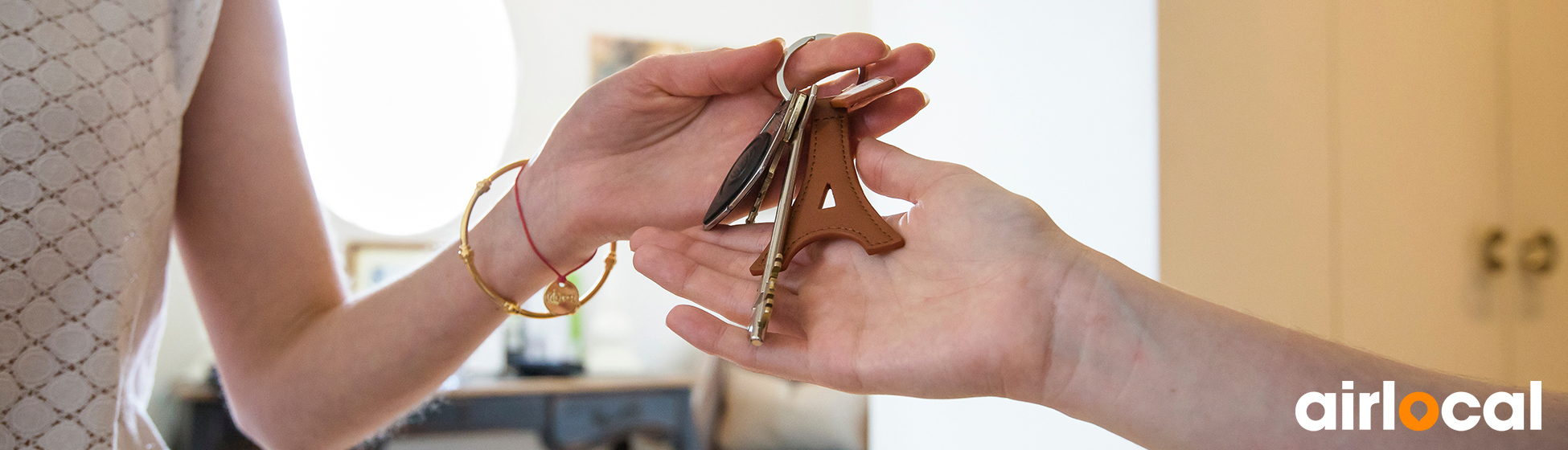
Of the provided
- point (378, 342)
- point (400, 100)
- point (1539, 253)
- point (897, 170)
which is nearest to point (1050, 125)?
point (897, 170)

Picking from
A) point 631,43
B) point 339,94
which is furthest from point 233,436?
point 631,43

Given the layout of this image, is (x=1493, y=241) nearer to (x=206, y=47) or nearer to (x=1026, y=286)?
(x=1026, y=286)

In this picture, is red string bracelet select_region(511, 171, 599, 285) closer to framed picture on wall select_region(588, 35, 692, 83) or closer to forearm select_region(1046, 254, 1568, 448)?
forearm select_region(1046, 254, 1568, 448)

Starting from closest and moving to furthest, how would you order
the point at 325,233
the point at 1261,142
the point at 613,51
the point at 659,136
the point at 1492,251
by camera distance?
the point at 659,136
the point at 325,233
the point at 1261,142
the point at 1492,251
the point at 613,51

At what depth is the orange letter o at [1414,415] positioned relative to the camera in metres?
0.46

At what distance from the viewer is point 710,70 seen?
603 millimetres

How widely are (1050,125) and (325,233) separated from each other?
2.56 ft

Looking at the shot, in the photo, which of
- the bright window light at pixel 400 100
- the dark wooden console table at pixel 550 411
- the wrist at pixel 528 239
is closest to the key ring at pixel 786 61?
the wrist at pixel 528 239

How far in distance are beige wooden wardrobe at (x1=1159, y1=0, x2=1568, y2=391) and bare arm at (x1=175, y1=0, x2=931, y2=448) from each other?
449mm

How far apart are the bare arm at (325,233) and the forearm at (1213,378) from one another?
237 millimetres

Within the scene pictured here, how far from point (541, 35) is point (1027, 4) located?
2494 millimetres

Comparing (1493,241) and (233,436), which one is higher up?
(1493,241)

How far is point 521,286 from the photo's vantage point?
74 centimetres

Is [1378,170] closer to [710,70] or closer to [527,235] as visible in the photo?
[710,70]
